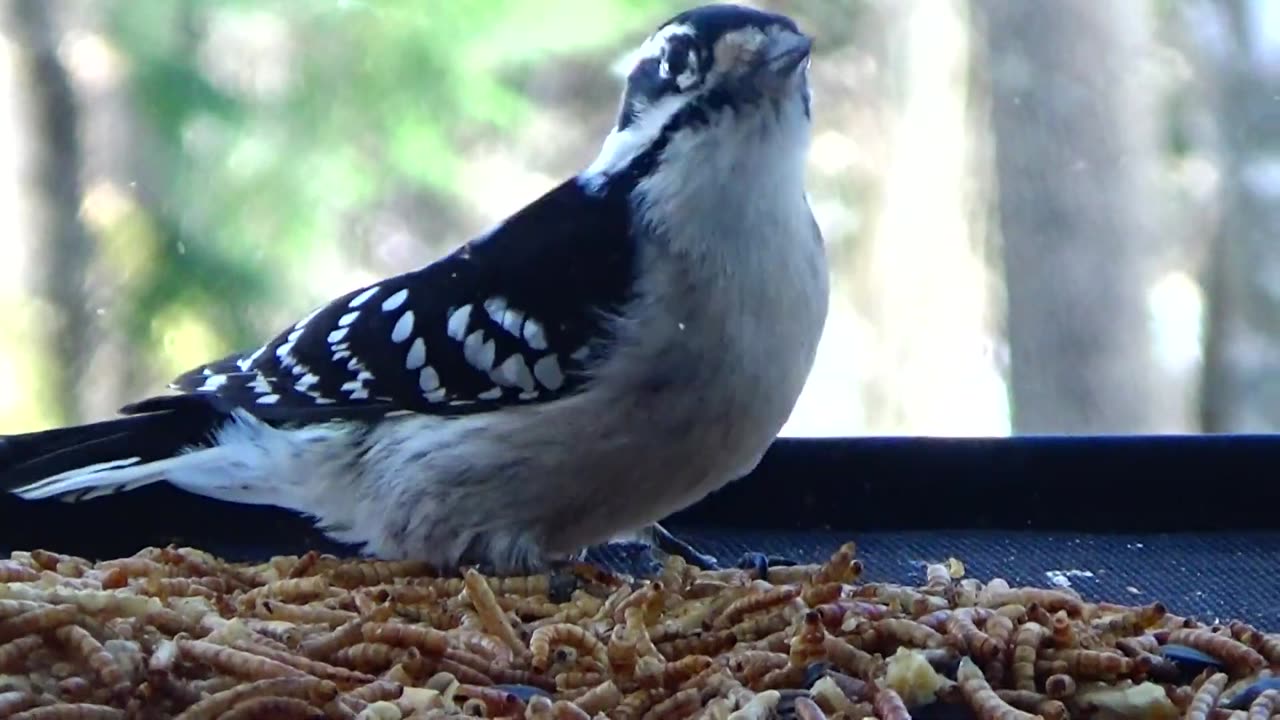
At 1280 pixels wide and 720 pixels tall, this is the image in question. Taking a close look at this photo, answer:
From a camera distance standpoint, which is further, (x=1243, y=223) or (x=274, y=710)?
(x=1243, y=223)

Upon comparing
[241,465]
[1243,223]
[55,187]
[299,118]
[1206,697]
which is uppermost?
[299,118]

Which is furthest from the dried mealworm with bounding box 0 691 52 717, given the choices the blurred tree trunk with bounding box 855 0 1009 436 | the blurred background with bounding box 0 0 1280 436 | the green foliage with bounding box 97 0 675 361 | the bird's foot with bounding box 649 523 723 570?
the blurred tree trunk with bounding box 855 0 1009 436

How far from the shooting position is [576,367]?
1.92 m

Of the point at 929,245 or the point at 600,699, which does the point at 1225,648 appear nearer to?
the point at 600,699

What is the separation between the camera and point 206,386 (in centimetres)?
217

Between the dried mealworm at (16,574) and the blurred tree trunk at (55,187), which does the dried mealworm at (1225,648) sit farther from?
the blurred tree trunk at (55,187)

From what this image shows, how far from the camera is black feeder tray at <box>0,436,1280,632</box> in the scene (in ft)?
6.94

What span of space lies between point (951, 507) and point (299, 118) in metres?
1.61

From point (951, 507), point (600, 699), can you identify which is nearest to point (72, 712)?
point (600, 699)

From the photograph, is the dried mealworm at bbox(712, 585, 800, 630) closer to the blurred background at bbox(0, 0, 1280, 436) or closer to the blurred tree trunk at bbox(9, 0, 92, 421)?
the blurred background at bbox(0, 0, 1280, 436)

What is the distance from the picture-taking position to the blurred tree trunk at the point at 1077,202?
3555 mm

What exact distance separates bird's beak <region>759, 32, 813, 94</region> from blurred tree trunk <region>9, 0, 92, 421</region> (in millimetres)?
1698

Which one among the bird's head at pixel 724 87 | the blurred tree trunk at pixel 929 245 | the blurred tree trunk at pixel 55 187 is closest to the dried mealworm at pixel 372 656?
the bird's head at pixel 724 87

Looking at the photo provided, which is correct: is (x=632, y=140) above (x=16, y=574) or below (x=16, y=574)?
above
